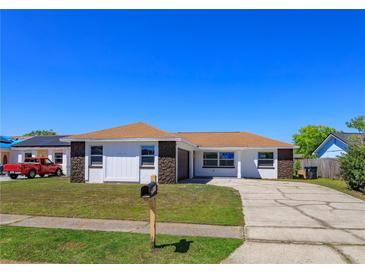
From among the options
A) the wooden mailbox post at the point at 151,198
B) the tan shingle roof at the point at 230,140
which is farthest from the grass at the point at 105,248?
the tan shingle roof at the point at 230,140

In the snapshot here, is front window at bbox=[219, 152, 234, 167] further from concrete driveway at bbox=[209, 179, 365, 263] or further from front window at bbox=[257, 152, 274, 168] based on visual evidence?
concrete driveway at bbox=[209, 179, 365, 263]

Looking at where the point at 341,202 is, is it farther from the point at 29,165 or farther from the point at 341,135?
the point at 341,135

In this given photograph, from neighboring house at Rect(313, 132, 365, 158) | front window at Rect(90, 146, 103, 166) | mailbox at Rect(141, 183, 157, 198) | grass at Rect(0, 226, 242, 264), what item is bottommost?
grass at Rect(0, 226, 242, 264)

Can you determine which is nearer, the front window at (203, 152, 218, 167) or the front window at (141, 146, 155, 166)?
the front window at (141, 146, 155, 166)

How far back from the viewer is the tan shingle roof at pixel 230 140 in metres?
25.2

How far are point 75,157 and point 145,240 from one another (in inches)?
602

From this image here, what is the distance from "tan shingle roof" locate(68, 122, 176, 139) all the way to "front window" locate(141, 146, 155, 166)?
76 centimetres

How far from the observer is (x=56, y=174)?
26812 mm

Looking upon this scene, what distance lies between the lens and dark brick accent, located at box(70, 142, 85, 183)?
19.7 meters

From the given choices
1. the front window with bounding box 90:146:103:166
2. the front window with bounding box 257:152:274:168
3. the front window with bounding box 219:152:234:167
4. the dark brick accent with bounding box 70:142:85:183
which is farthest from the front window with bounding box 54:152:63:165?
the front window with bounding box 257:152:274:168

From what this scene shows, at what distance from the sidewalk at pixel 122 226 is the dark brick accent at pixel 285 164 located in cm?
1841

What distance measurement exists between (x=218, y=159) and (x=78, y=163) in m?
11.3

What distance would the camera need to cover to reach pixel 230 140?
27.0m

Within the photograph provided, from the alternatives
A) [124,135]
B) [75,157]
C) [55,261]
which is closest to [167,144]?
[124,135]
